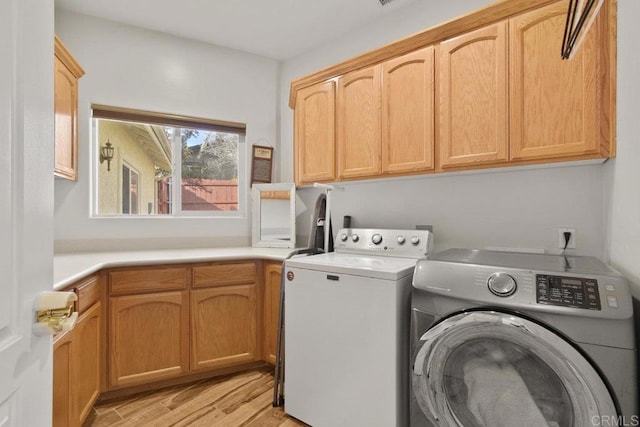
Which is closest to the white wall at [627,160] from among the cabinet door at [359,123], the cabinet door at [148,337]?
the cabinet door at [359,123]

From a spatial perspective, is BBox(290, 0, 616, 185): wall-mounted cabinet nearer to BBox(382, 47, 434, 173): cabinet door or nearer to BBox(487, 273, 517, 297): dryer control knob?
BBox(382, 47, 434, 173): cabinet door

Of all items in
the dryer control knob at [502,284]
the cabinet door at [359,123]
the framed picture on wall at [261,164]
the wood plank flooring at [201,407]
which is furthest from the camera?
the framed picture on wall at [261,164]

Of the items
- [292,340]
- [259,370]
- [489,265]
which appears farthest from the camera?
[259,370]

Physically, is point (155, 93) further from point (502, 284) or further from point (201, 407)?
point (502, 284)

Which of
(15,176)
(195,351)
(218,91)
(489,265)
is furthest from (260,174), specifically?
(15,176)

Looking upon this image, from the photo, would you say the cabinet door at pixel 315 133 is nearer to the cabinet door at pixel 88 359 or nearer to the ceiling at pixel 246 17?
the ceiling at pixel 246 17

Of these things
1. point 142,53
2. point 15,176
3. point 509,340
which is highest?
point 142,53

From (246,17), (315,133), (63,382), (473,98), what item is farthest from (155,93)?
(473,98)

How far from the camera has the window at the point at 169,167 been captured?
277 cm

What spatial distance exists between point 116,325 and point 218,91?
2.08m

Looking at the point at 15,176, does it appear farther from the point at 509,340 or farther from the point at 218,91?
the point at 218,91

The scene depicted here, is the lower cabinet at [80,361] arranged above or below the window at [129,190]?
below

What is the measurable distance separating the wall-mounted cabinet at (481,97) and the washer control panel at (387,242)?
38 cm

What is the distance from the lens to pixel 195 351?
229 centimetres
